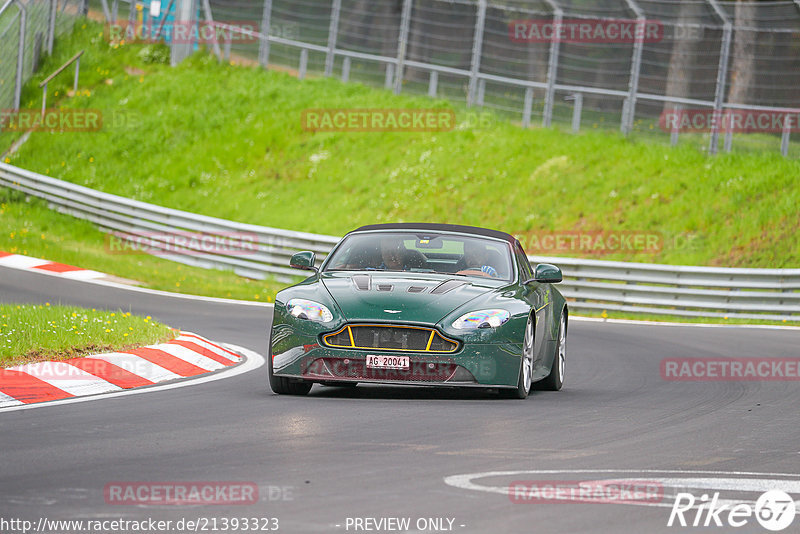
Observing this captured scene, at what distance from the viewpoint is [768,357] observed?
1497 cm

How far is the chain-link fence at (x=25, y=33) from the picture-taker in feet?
117

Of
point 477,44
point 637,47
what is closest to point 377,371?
point 637,47

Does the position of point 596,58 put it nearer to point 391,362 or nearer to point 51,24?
point 51,24

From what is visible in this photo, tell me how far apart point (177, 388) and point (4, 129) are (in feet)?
93.5

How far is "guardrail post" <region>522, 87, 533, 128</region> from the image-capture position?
1203 inches

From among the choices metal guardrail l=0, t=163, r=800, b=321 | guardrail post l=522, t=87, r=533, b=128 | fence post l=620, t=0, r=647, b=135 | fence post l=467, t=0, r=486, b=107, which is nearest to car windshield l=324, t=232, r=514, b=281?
metal guardrail l=0, t=163, r=800, b=321

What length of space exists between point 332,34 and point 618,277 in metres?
15.0

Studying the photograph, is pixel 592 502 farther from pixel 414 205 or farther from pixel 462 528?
pixel 414 205

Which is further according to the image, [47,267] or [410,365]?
[47,267]

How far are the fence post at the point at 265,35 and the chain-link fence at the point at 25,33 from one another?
253 inches

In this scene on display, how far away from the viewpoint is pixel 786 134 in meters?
26.7

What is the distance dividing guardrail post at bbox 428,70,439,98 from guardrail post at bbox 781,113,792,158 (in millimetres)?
9413

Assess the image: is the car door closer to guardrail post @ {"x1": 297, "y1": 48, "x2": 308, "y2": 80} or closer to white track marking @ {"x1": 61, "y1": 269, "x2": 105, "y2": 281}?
white track marking @ {"x1": 61, "y1": 269, "x2": 105, "y2": 281}

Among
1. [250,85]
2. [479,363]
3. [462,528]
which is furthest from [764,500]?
[250,85]
